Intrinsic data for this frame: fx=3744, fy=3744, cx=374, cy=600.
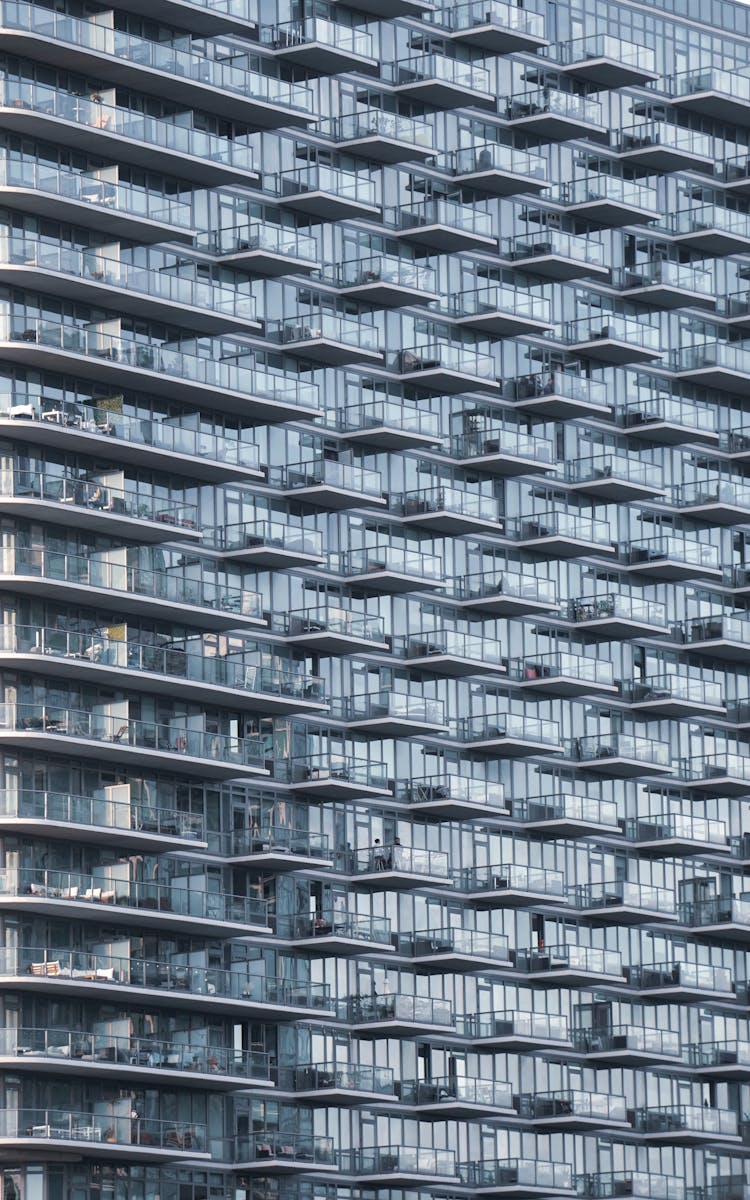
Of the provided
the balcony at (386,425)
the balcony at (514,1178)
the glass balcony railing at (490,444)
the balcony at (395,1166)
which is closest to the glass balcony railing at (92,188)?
the balcony at (386,425)

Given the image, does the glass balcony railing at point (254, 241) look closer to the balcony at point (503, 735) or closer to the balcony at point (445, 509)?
the balcony at point (445, 509)

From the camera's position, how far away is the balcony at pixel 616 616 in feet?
391

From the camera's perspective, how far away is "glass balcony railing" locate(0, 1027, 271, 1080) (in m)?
94.6

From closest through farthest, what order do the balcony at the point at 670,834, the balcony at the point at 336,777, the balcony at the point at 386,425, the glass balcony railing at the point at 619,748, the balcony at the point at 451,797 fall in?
the balcony at the point at 336,777
the balcony at the point at 451,797
the balcony at the point at 386,425
the glass balcony railing at the point at 619,748
the balcony at the point at 670,834

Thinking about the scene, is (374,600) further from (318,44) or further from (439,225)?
(318,44)

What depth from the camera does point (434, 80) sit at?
114 meters

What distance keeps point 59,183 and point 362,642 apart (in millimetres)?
18115

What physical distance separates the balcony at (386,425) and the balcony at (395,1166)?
2101 centimetres

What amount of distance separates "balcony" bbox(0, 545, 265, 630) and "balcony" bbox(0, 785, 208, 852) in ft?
17.0

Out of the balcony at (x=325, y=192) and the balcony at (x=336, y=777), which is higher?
the balcony at (x=325, y=192)

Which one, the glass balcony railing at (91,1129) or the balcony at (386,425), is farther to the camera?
the balcony at (386,425)

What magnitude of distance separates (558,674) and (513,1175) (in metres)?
15.8

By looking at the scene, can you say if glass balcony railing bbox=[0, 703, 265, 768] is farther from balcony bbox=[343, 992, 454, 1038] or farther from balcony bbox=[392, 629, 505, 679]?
balcony bbox=[392, 629, 505, 679]

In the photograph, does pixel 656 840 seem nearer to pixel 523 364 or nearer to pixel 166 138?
pixel 523 364
